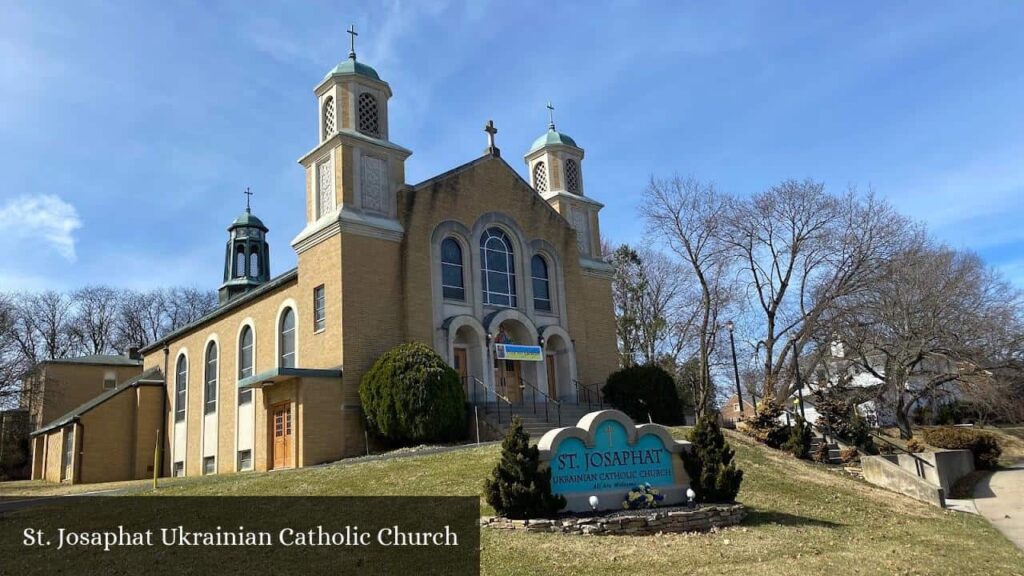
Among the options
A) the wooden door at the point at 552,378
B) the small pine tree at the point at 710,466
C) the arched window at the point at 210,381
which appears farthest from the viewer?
the arched window at the point at 210,381

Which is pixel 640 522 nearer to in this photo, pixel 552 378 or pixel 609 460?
pixel 609 460

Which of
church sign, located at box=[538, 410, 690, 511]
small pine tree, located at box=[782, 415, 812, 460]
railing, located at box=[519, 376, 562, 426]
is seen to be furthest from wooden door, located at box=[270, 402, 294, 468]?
small pine tree, located at box=[782, 415, 812, 460]

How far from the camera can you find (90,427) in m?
30.5

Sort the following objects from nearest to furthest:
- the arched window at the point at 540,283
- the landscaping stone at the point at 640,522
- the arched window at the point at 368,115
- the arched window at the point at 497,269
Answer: the landscaping stone at the point at 640,522
the arched window at the point at 368,115
the arched window at the point at 497,269
the arched window at the point at 540,283

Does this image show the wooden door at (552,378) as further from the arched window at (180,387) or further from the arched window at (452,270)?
the arched window at (180,387)

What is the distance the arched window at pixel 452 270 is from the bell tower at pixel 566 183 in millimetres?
5915

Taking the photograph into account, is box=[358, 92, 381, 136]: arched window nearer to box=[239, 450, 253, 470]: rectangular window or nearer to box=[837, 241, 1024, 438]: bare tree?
box=[239, 450, 253, 470]: rectangular window

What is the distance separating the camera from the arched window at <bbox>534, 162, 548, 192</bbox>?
2960 centimetres

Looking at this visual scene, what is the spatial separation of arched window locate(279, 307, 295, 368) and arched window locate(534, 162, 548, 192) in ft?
34.8

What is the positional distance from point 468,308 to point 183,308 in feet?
148

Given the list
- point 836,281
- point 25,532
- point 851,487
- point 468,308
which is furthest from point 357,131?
point 836,281

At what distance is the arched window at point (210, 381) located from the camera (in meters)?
28.7

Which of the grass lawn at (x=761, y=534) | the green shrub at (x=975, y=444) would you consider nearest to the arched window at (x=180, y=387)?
the grass lawn at (x=761, y=534)
